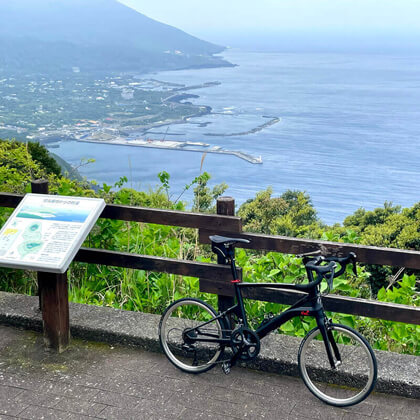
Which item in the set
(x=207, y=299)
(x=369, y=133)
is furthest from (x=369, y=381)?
(x=369, y=133)

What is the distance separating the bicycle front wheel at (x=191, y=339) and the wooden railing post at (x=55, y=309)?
0.70m

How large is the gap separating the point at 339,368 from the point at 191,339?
3.11 ft

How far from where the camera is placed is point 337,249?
3736 millimetres

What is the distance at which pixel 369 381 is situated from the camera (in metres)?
3.35

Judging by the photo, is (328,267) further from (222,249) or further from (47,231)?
(47,231)

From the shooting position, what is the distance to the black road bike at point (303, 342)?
11.2 ft

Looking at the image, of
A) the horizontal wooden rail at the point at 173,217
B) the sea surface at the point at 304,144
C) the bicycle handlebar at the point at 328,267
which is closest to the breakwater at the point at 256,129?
the sea surface at the point at 304,144

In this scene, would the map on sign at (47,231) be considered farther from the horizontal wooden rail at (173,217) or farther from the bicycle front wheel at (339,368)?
the bicycle front wheel at (339,368)

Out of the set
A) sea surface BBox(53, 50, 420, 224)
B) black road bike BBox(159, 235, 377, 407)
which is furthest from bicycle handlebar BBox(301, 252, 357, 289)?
sea surface BBox(53, 50, 420, 224)

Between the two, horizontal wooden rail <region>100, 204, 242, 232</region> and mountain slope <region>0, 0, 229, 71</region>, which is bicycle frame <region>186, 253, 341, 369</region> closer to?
horizontal wooden rail <region>100, 204, 242, 232</region>

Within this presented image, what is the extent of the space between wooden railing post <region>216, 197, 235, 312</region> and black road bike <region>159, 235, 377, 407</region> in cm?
7

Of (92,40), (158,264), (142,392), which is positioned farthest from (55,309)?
(92,40)

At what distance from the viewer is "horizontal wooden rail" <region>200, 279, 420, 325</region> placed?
145 inches

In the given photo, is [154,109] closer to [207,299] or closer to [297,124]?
[297,124]
